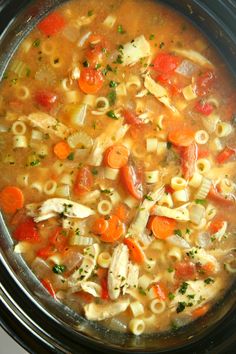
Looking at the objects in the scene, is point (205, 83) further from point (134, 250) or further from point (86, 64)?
point (134, 250)

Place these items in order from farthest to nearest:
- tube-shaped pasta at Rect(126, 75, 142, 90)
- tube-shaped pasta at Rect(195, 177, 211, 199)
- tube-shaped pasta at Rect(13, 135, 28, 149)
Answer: tube-shaped pasta at Rect(195, 177, 211, 199) < tube-shaped pasta at Rect(126, 75, 142, 90) < tube-shaped pasta at Rect(13, 135, 28, 149)

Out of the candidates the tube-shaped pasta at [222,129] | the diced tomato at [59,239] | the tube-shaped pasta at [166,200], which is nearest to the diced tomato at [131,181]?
the tube-shaped pasta at [166,200]

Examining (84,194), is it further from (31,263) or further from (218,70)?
Answer: (218,70)

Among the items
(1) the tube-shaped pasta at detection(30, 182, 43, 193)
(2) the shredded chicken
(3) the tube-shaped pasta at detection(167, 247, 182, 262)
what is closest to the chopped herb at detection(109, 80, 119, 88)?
(2) the shredded chicken

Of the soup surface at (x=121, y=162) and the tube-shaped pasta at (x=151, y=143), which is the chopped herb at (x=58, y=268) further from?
the tube-shaped pasta at (x=151, y=143)

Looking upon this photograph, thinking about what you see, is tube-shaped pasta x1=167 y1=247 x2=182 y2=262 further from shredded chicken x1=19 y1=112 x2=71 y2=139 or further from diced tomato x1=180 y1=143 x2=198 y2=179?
shredded chicken x1=19 y1=112 x2=71 y2=139
